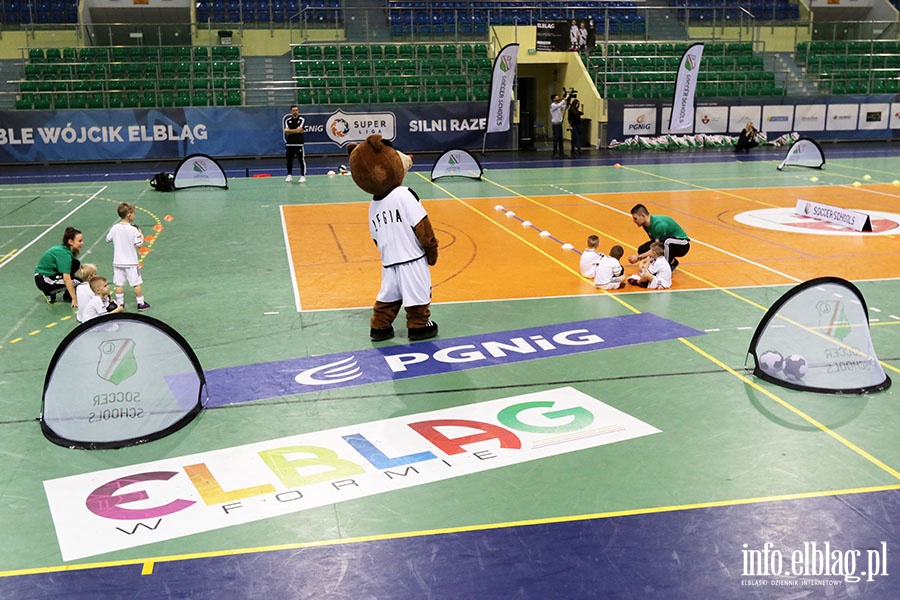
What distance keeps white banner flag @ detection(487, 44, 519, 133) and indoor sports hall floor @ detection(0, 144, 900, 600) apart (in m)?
15.1

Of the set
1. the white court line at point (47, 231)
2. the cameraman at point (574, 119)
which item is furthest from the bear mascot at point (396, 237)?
the cameraman at point (574, 119)

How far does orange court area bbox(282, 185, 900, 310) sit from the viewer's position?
12.5m

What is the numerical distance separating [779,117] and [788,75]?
12.1 feet

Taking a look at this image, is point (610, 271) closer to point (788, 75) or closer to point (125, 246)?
point (125, 246)

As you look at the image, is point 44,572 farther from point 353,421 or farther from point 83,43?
point 83,43

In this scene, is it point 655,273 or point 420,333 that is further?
point 655,273

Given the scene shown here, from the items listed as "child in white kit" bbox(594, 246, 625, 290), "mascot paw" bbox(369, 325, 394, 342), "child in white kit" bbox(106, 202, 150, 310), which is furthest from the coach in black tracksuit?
"mascot paw" bbox(369, 325, 394, 342)

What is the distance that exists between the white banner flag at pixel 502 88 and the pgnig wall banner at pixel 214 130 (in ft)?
8.03

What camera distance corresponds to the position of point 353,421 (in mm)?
7609

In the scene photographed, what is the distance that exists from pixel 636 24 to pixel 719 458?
3468 centimetres

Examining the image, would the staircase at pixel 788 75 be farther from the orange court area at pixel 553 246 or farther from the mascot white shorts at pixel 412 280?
the mascot white shorts at pixel 412 280

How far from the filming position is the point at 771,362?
8430 mm

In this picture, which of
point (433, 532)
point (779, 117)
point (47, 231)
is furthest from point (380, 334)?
point (779, 117)

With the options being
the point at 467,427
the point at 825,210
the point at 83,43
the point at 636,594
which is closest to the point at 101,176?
the point at 83,43
